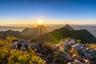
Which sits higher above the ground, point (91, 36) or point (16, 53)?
point (16, 53)

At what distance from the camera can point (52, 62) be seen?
3722 cm

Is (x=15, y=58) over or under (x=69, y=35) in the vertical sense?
over

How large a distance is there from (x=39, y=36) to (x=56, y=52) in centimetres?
2038

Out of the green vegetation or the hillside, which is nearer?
the green vegetation

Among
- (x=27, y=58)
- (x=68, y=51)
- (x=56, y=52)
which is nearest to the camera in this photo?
(x=27, y=58)

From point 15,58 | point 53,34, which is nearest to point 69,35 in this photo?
point 53,34

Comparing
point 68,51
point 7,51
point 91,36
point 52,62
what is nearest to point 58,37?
point 91,36

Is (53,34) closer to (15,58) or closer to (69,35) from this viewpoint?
(69,35)

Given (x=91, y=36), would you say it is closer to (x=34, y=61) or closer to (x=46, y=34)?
(x=46, y=34)

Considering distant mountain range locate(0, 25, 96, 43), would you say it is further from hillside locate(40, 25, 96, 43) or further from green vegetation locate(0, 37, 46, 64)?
green vegetation locate(0, 37, 46, 64)

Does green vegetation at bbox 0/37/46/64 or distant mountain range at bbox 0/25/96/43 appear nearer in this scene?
green vegetation at bbox 0/37/46/64

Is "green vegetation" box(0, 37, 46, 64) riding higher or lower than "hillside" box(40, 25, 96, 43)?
higher

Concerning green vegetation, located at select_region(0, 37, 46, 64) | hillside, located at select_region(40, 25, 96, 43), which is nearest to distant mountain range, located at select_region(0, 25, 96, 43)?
hillside, located at select_region(40, 25, 96, 43)

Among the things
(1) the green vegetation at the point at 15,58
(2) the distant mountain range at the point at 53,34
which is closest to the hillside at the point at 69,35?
(2) the distant mountain range at the point at 53,34
